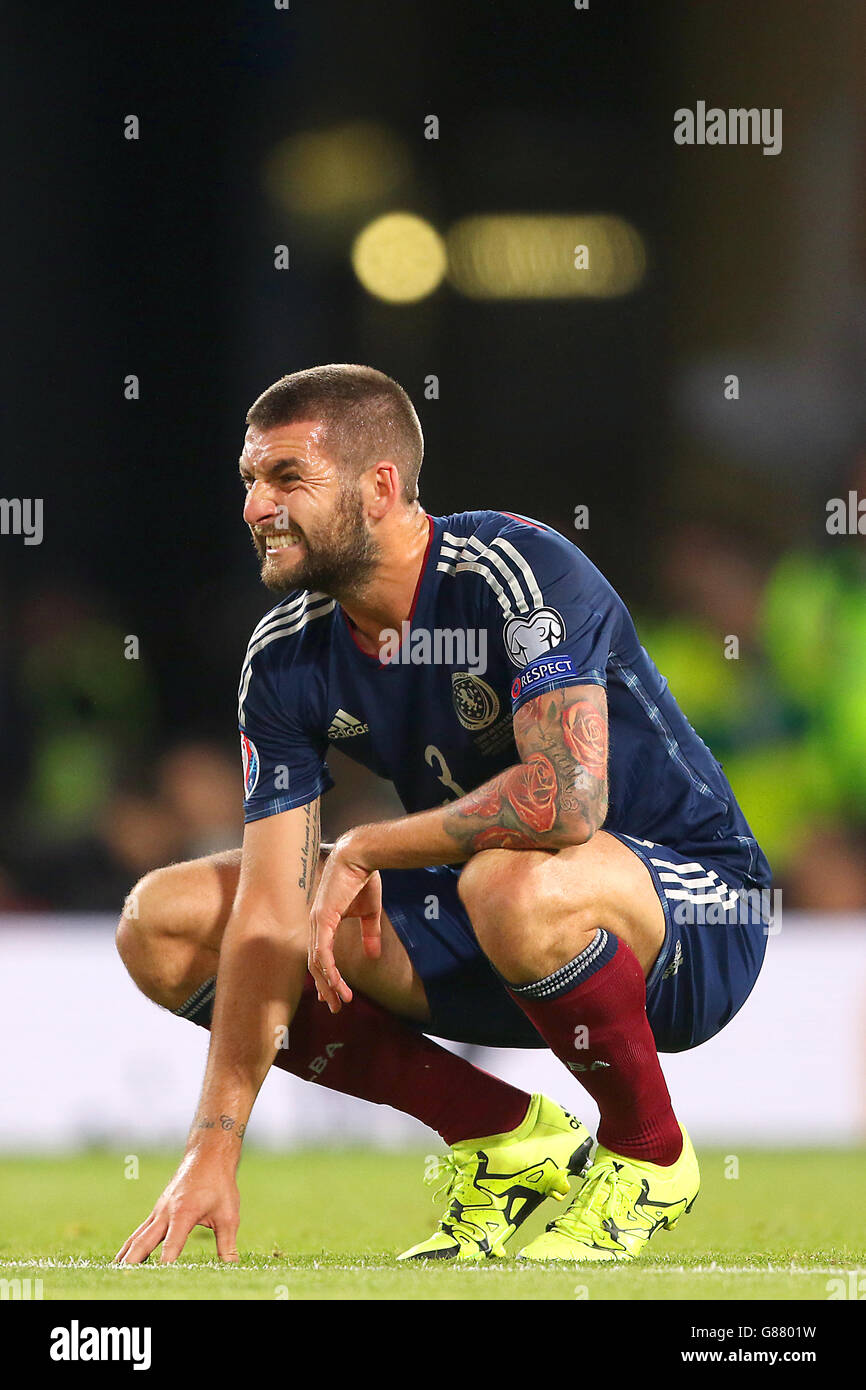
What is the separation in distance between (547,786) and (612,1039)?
38cm

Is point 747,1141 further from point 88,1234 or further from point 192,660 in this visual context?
point 192,660

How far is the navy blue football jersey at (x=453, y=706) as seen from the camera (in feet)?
8.07

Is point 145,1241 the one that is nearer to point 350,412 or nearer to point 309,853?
point 309,853

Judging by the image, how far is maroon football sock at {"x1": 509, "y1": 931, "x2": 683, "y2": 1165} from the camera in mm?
2230

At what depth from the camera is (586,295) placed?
6.55 metres

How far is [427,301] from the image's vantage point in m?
6.48

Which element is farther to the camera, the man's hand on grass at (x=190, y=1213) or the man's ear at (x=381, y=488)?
the man's ear at (x=381, y=488)

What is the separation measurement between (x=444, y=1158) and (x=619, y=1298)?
93cm

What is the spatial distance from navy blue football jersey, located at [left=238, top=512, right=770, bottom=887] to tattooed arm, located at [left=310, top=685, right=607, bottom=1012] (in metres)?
0.19

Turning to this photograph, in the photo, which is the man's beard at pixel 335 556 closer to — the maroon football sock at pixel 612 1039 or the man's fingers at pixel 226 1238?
the maroon football sock at pixel 612 1039

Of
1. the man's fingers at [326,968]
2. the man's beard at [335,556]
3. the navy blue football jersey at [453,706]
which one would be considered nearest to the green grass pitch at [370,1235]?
the man's fingers at [326,968]

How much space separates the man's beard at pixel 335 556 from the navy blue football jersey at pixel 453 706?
0.11 m

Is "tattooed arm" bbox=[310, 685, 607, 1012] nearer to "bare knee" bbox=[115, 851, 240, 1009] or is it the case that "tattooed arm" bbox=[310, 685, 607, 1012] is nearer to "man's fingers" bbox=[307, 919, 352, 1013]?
"man's fingers" bbox=[307, 919, 352, 1013]

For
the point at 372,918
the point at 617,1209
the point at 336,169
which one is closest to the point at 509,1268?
the point at 617,1209
